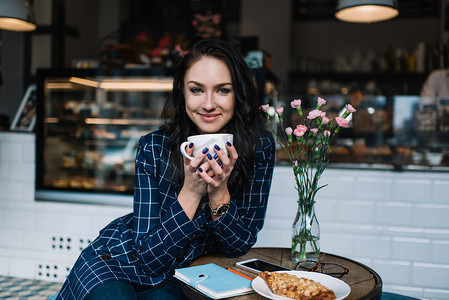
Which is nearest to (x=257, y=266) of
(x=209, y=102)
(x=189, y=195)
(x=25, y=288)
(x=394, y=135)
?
(x=189, y=195)

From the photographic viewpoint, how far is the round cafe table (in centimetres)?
114

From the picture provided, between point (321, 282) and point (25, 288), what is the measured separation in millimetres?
2333

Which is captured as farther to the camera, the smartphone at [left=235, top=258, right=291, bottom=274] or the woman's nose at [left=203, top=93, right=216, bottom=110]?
the woman's nose at [left=203, top=93, right=216, bottom=110]

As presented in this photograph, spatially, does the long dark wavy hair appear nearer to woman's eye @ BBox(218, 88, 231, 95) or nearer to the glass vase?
woman's eye @ BBox(218, 88, 231, 95)

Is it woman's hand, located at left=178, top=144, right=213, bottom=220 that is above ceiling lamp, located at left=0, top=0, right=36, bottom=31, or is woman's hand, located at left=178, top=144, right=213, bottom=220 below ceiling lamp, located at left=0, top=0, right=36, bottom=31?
below

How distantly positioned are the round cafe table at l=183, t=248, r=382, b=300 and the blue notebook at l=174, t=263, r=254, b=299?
18 mm

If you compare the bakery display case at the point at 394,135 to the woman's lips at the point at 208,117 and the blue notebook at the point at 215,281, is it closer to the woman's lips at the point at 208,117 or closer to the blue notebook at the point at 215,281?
the woman's lips at the point at 208,117

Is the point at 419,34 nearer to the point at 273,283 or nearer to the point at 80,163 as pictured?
the point at 80,163

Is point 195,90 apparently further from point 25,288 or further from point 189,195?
A: point 25,288

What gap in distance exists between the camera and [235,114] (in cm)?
163

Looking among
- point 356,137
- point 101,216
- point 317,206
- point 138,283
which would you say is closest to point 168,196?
point 138,283

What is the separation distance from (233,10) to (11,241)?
15.9 feet

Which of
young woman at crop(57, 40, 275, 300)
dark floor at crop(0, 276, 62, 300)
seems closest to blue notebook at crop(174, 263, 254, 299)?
young woman at crop(57, 40, 275, 300)

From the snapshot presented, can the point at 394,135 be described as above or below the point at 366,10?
below
